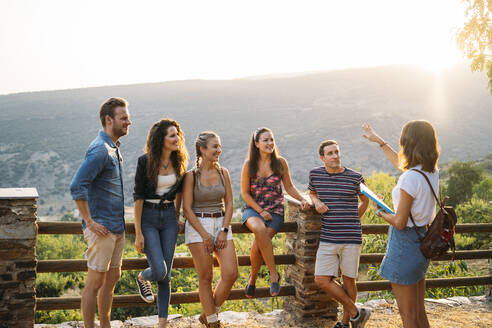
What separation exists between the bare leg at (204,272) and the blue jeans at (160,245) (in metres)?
0.24

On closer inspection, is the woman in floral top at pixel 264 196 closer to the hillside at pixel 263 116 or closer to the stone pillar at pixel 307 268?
the stone pillar at pixel 307 268

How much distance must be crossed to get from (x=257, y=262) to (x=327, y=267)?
75cm

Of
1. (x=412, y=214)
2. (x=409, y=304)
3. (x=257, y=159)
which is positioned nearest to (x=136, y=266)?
(x=257, y=159)

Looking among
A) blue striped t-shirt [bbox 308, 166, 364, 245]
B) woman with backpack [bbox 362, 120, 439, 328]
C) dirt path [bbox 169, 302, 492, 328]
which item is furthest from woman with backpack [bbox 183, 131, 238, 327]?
woman with backpack [bbox 362, 120, 439, 328]

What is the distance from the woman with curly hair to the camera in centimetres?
378

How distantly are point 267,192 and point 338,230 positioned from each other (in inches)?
32.1

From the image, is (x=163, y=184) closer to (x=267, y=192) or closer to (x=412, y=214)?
(x=267, y=192)

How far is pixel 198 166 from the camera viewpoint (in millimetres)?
4141

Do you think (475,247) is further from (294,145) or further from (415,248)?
(294,145)

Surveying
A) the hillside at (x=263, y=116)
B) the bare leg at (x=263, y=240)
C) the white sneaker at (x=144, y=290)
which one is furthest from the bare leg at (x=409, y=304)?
the hillside at (x=263, y=116)

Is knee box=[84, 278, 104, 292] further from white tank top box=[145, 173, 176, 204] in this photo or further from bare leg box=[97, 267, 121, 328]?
white tank top box=[145, 173, 176, 204]

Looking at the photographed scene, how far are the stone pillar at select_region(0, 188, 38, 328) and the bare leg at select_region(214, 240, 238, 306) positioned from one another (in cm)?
168

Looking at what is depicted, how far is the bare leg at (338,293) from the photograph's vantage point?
13.2ft

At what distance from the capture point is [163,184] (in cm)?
387
